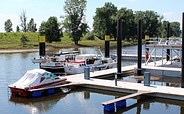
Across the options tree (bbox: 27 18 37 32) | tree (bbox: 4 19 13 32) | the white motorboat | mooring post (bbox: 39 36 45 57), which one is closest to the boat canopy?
the white motorboat

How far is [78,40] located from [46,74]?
68936 mm

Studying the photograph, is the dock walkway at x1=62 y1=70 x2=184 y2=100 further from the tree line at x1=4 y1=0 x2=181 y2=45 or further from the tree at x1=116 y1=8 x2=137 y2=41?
the tree at x1=116 y1=8 x2=137 y2=41

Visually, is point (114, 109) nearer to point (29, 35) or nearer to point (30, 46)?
point (30, 46)

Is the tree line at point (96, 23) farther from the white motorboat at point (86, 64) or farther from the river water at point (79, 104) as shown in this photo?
the river water at point (79, 104)

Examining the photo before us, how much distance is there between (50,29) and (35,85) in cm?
6328

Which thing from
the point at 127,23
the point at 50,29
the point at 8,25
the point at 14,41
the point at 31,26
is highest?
the point at 31,26

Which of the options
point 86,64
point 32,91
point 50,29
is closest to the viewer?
point 32,91

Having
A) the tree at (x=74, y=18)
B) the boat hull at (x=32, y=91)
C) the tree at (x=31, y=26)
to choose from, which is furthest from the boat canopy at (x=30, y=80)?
the tree at (x=31, y=26)

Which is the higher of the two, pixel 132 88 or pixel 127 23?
pixel 127 23

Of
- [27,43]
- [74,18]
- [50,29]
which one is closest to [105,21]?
[74,18]

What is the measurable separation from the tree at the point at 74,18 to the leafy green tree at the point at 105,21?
14.1m

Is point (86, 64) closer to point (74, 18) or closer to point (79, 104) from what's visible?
point (79, 104)

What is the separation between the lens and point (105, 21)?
4063 inches

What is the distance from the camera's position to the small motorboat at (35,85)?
66.4ft
